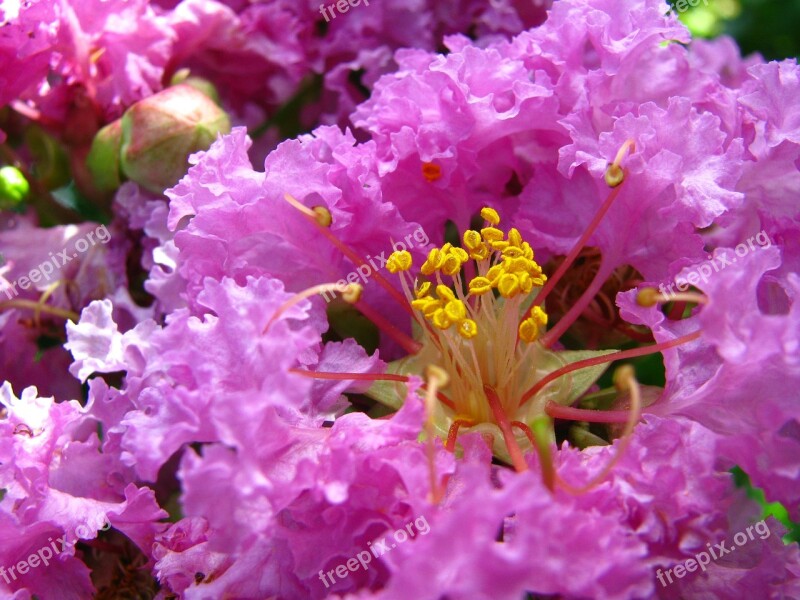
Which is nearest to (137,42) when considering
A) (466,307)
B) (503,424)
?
(466,307)

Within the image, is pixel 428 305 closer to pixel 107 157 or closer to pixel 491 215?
pixel 491 215

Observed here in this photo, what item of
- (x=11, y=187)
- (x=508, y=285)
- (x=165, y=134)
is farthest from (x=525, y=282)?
(x=11, y=187)

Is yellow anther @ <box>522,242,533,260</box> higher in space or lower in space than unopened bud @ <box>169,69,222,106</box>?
lower

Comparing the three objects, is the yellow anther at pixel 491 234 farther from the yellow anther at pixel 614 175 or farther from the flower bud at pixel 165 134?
the flower bud at pixel 165 134

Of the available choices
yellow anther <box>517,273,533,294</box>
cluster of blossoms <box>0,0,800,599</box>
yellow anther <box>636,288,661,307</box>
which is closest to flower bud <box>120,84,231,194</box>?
cluster of blossoms <box>0,0,800,599</box>

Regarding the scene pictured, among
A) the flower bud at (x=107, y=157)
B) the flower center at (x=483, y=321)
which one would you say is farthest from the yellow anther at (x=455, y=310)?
the flower bud at (x=107, y=157)

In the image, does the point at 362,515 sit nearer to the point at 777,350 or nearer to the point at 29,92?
the point at 777,350

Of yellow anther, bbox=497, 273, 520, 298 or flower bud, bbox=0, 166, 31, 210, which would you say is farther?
flower bud, bbox=0, 166, 31, 210

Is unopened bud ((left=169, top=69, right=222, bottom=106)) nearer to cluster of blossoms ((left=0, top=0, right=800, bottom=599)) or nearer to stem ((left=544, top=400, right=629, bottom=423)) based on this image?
cluster of blossoms ((left=0, top=0, right=800, bottom=599))
